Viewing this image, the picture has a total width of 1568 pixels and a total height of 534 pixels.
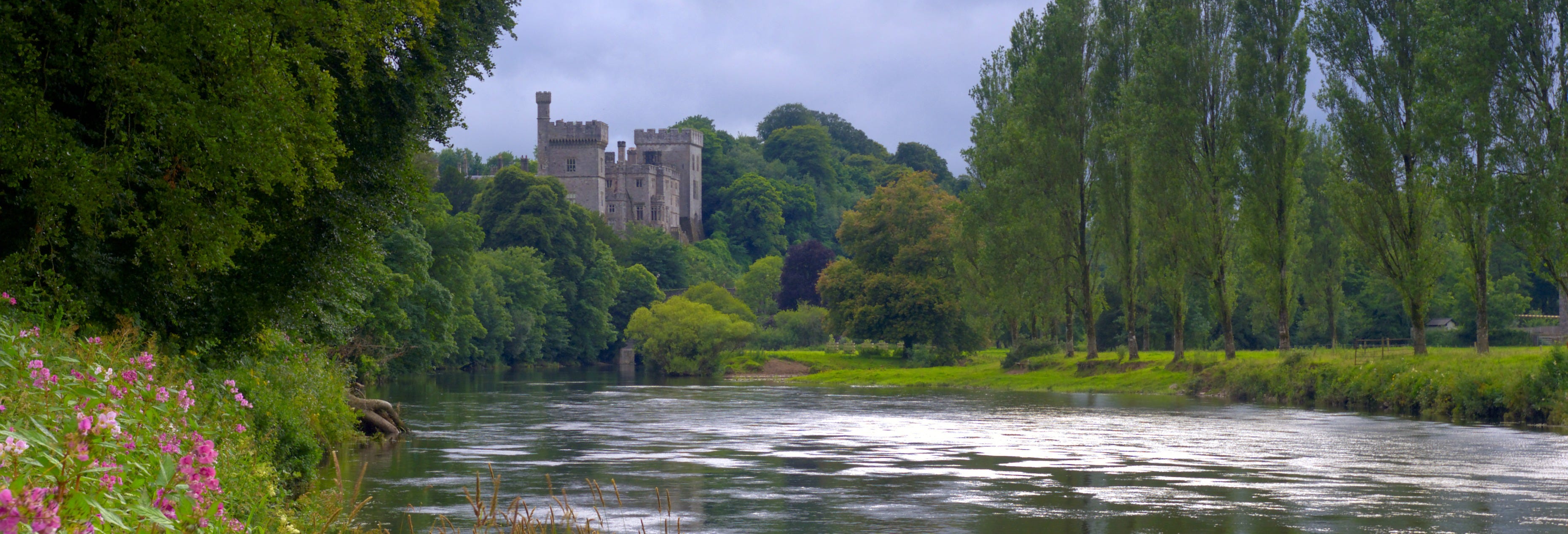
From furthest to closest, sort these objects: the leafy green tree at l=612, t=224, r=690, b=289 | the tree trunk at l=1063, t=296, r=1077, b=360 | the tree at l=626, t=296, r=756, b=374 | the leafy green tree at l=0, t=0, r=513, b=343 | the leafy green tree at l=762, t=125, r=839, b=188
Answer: the leafy green tree at l=762, t=125, r=839, b=188, the leafy green tree at l=612, t=224, r=690, b=289, the tree at l=626, t=296, r=756, b=374, the tree trunk at l=1063, t=296, r=1077, b=360, the leafy green tree at l=0, t=0, r=513, b=343

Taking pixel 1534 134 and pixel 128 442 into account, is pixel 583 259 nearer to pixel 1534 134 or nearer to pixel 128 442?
pixel 1534 134

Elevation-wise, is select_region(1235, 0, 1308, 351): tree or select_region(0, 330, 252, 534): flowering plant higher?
select_region(1235, 0, 1308, 351): tree

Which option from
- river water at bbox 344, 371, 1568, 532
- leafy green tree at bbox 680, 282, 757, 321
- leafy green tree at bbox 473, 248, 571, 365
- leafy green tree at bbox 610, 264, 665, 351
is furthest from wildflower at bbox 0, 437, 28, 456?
leafy green tree at bbox 610, 264, 665, 351

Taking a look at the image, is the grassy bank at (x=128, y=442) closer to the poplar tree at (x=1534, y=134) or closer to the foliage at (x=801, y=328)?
the poplar tree at (x=1534, y=134)

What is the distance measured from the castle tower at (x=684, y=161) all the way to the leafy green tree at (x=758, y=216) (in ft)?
21.6

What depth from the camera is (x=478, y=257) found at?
77.1m

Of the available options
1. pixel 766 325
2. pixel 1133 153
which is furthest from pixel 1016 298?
pixel 766 325

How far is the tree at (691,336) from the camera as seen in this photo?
76.7 meters

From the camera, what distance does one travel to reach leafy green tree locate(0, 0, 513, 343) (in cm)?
1005

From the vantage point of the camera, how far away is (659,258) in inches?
4665

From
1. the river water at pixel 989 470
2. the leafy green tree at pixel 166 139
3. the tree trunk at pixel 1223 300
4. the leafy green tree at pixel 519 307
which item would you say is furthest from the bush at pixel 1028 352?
the leafy green tree at pixel 166 139

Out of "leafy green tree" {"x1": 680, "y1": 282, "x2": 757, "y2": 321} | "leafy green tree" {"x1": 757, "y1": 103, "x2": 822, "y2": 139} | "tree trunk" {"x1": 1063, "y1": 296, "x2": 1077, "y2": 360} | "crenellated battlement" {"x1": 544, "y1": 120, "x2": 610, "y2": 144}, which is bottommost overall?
"tree trunk" {"x1": 1063, "y1": 296, "x2": 1077, "y2": 360}

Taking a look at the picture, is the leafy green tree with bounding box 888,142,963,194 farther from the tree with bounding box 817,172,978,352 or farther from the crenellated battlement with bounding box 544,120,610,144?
the tree with bounding box 817,172,978,352

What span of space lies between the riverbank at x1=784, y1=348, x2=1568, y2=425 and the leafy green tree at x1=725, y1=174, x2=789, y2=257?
81.7 meters
